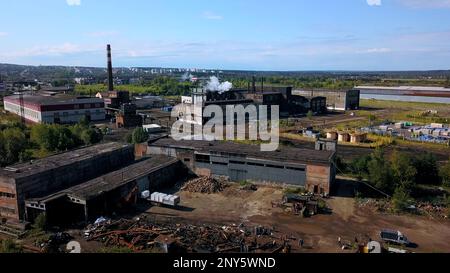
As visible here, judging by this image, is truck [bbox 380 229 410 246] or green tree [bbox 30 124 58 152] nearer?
truck [bbox 380 229 410 246]

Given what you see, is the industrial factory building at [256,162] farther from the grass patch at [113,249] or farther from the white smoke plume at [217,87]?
the white smoke plume at [217,87]

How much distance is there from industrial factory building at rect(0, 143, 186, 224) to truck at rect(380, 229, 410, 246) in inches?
577

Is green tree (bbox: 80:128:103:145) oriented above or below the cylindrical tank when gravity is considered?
above

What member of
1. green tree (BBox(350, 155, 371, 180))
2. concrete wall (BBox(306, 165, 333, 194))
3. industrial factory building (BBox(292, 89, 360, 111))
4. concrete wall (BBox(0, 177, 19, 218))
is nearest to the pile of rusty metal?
concrete wall (BBox(306, 165, 333, 194))

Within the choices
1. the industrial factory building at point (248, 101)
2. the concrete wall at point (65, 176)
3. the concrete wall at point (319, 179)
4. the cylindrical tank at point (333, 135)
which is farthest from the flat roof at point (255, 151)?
the industrial factory building at point (248, 101)

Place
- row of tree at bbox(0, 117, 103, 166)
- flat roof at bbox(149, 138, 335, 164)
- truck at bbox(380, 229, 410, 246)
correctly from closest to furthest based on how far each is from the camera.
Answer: truck at bbox(380, 229, 410, 246)
flat roof at bbox(149, 138, 335, 164)
row of tree at bbox(0, 117, 103, 166)

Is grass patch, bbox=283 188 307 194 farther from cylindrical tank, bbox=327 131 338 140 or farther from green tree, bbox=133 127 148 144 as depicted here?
cylindrical tank, bbox=327 131 338 140

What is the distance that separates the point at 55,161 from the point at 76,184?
2.25 meters

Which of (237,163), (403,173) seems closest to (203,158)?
(237,163)

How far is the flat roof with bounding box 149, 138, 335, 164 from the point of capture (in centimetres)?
2606

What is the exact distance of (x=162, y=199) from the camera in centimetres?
2344

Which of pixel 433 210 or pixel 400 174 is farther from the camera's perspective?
pixel 400 174

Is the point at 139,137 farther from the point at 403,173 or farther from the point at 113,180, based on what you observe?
the point at 403,173
